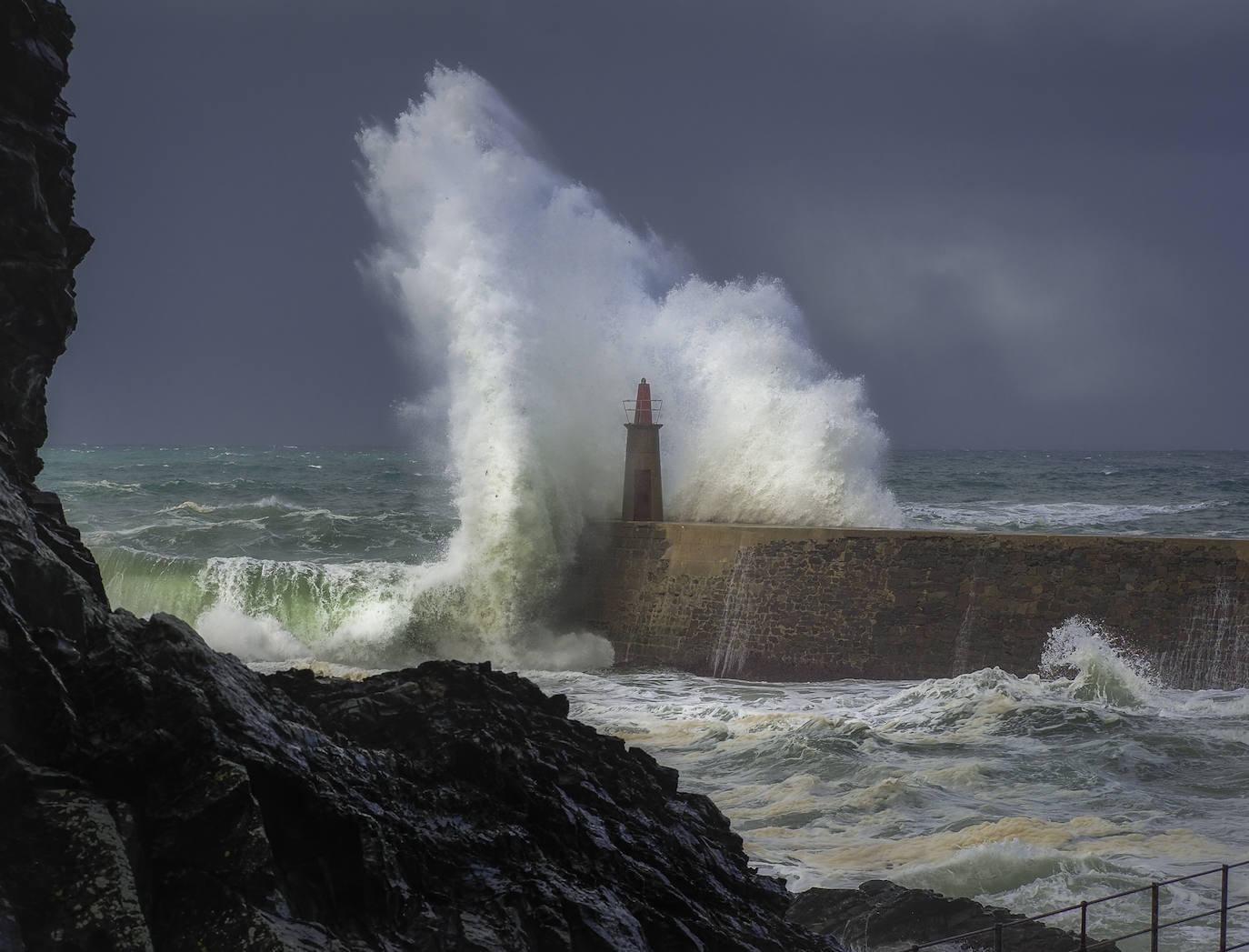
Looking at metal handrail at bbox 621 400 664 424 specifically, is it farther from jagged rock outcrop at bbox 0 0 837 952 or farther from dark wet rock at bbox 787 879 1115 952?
jagged rock outcrop at bbox 0 0 837 952

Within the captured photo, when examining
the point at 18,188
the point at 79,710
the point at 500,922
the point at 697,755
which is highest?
the point at 18,188

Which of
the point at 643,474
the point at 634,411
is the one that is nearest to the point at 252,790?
the point at 643,474

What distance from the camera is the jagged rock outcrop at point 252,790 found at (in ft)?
9.84

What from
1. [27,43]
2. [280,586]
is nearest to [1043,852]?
[27,43]

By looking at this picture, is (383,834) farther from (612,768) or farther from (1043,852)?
(1043,852)

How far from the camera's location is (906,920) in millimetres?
5469

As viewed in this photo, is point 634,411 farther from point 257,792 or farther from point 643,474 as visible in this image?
point 257,792

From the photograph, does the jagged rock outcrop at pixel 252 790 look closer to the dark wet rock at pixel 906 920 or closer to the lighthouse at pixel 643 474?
the dark wet rock at pixel 906 920

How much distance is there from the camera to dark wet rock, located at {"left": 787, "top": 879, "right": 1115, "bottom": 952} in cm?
520

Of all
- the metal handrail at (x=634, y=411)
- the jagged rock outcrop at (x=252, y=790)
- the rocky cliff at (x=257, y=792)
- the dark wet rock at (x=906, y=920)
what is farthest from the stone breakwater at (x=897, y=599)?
the jagged rock outcrop at (x=252, y=790)

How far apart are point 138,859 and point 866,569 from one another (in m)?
9.26

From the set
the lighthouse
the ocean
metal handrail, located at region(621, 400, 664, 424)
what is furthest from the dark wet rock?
metal handrail, located at region(621, 400, 664, 424)

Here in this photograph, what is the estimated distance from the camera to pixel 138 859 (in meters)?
3.04

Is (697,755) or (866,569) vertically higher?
(866,569)
